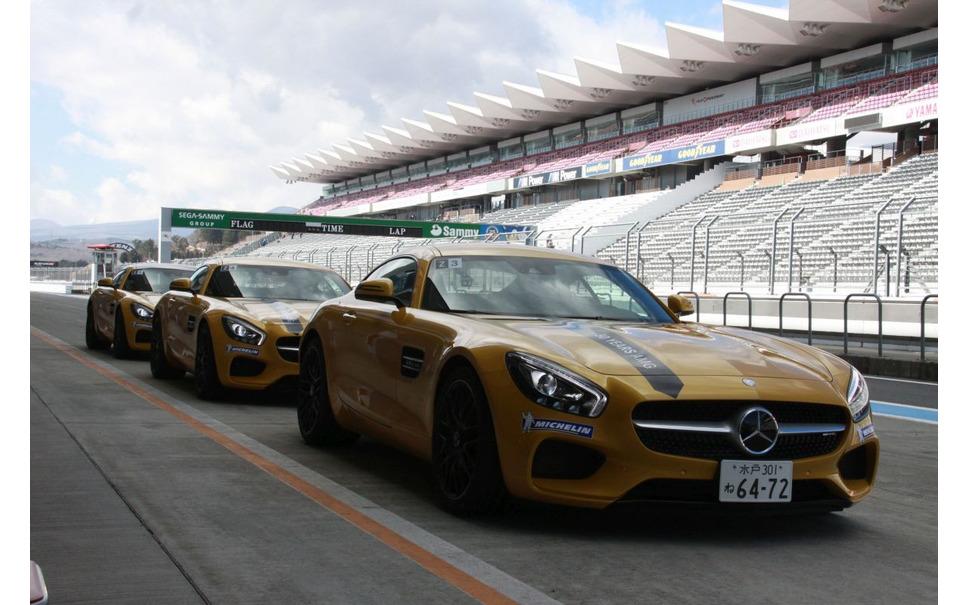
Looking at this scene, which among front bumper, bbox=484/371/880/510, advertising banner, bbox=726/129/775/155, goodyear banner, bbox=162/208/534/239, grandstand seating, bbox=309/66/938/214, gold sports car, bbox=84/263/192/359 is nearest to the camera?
front bumper, bbox=484/371/880/510

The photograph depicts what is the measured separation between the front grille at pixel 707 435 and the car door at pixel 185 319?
6.49 m

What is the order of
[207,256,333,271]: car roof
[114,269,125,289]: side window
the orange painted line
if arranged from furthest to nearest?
[114,269,125,289]: side window → [207,256,333,271]: car roof → the orange painted line

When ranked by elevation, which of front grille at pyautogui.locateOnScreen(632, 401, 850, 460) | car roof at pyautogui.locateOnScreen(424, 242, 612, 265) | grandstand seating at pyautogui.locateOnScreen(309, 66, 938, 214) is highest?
grandstand seating at pyautogui.locateOnScreen(309, 66, 938, 214)

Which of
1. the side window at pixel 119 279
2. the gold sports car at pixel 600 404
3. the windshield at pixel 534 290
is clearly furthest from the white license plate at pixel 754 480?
the side window at pixel 119 279

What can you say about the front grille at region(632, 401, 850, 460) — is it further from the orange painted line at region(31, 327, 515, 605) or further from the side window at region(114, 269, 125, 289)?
the side window at region(114, 269, 125, 289)

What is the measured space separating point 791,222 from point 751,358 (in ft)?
69.8

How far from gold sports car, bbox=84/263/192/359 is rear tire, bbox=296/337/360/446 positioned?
23.0 feet

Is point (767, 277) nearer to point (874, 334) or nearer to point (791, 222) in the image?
point (791, 222)

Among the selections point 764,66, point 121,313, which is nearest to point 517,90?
point 764,66

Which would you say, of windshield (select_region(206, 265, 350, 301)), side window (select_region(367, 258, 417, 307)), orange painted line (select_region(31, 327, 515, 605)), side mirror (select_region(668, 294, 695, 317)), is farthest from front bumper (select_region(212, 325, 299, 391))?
side mirror (select_region(668, 294, 695, 317))

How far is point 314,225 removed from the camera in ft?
177

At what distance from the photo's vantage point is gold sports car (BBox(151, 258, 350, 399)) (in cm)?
940

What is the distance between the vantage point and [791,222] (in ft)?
83.0
